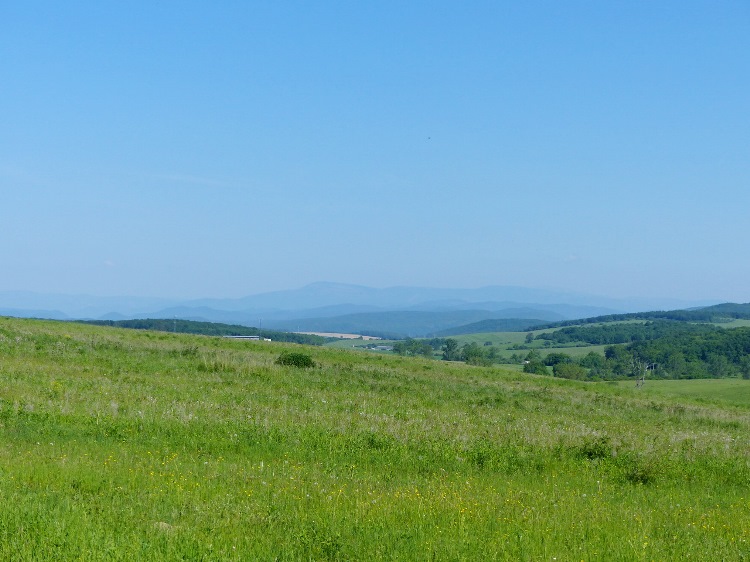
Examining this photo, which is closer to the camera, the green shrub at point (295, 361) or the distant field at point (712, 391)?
the green shrub at point (295, 361)

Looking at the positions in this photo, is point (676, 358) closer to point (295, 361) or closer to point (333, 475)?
point (295, 361)

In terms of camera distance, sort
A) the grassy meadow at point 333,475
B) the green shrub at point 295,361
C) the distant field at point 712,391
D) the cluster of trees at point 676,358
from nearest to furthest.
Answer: the grassy meadow at point 333,475, the green shrub at point 295,361, the distant field at point 712,391, the cluster of trees at point 676,358

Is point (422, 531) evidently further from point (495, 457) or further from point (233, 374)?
point (233, 374)

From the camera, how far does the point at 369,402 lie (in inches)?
930

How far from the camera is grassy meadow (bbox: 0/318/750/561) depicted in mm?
8039

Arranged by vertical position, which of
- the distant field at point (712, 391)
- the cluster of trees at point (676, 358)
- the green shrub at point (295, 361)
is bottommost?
the cluster of trees at point (676, 358)

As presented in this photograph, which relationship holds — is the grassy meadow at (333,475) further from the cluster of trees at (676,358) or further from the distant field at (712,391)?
the cluster of trees at (676,358)

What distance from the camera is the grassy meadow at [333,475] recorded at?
8.04 metres

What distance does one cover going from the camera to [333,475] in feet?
40.2

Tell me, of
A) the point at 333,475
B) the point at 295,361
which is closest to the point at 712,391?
the point at 295,361

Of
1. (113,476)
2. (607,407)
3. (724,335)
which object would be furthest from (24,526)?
(724,335)

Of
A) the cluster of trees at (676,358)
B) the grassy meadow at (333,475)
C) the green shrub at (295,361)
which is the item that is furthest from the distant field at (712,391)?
the cluster of trees at (676,358)

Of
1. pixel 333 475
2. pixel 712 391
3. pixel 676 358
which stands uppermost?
pixel 333 475

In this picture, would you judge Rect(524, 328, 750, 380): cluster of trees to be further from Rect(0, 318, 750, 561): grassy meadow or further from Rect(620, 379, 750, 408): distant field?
Rect(0, 318, 750, 561): grassy meadow
